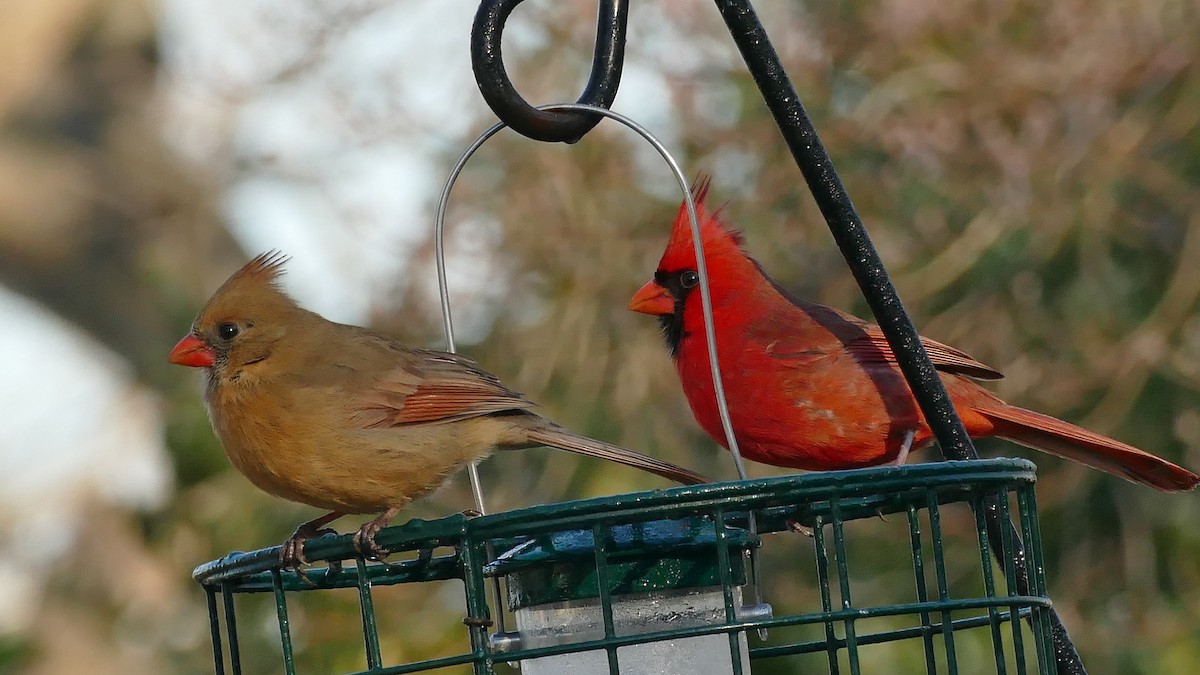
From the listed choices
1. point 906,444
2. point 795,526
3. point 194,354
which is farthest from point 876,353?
point 194,354

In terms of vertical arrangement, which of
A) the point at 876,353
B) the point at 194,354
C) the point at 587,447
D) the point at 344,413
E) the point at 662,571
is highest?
the point at 194,354

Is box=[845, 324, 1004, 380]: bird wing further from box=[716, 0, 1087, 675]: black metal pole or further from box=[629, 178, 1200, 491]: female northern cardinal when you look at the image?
box=[716, 0, 1087, 675]: black metal pole

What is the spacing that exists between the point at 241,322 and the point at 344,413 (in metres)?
0.52

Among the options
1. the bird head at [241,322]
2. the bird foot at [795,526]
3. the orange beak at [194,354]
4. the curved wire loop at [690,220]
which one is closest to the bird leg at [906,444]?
the bird foot at [795,526]

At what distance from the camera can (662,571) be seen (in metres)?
2.41

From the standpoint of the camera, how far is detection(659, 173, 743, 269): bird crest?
3797mm

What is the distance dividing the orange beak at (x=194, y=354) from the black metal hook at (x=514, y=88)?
144 cm

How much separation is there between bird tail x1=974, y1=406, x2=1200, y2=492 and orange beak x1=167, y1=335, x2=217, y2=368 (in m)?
1.98

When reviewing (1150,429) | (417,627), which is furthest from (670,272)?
(1150,429)

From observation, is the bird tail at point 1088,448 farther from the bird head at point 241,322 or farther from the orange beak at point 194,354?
the orange beak at point 194,354

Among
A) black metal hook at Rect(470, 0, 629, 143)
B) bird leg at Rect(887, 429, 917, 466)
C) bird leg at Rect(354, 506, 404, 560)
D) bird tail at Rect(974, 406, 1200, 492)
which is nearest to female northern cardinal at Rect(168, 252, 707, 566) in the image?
bird leg at Rect(354, 506, 404, 560)

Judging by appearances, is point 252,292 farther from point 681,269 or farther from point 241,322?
point 681,269

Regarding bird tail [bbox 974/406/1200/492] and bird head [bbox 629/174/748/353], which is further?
bird head [bbox 629/174/748/353]

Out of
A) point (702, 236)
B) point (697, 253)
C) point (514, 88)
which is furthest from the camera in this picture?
point (702, 236)
